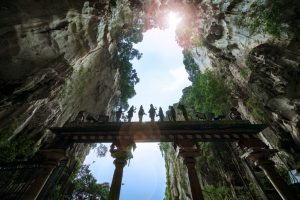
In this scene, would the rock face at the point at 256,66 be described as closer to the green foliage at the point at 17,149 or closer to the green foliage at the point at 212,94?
the green foliage at the point at 212,94

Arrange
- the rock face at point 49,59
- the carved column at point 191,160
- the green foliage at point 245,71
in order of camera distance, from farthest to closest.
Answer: the green foliage at point 245,71 < the rock face at point 49,59 < the carved column at point 191,160

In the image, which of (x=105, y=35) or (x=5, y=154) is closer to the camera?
(x=5, y=154)

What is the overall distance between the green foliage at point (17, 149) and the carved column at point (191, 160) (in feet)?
25.4

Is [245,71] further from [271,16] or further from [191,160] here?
[191,160]

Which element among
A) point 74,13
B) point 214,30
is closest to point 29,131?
point 74,13

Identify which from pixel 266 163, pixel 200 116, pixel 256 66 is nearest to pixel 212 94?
pixel 256 66

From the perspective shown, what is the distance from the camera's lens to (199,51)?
78.2 ft

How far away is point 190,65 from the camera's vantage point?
2872cm

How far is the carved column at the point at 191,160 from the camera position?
24.8ft

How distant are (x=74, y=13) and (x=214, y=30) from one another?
37.5 ft

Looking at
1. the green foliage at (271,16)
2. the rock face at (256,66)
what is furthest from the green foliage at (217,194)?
the green foliage at (271,16)

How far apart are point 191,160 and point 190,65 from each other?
21.9 meters

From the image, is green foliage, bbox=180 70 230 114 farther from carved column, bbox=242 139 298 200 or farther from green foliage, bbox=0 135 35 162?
green foliage, bbox=0 135 35 162

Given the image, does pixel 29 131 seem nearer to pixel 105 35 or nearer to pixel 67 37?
pixel 67 37
